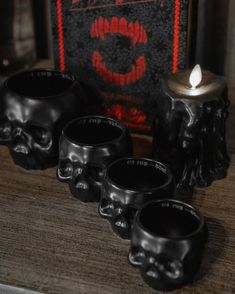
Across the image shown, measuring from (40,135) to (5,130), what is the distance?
0.16 ft

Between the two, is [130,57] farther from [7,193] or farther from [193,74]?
[7,193]

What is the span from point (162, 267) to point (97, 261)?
0.33 ft

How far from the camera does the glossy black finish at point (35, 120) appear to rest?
0.81 m

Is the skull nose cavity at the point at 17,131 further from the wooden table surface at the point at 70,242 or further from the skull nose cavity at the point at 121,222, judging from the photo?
the skull nose cavity at the point at 121,222

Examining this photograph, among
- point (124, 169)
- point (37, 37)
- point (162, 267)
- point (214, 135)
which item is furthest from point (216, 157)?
point (37, 37)

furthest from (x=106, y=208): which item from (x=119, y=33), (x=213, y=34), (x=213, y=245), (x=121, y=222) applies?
(x=213, y=34)

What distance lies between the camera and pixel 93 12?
0.88m

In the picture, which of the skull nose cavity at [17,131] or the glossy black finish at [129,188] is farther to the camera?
the skull nose cavity at [17,131]

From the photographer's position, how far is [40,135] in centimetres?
83

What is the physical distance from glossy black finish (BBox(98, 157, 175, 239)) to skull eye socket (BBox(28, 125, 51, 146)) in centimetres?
13

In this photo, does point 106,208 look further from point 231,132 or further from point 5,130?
point 231,132

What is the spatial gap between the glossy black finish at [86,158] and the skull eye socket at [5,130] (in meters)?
0.09

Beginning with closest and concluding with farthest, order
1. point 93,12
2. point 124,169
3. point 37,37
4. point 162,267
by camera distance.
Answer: point 162,267
point 124,169
point 93,12
point 37,37

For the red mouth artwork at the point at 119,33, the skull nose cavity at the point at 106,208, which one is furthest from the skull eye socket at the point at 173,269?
the red mouth artwork at the point at 119,33
